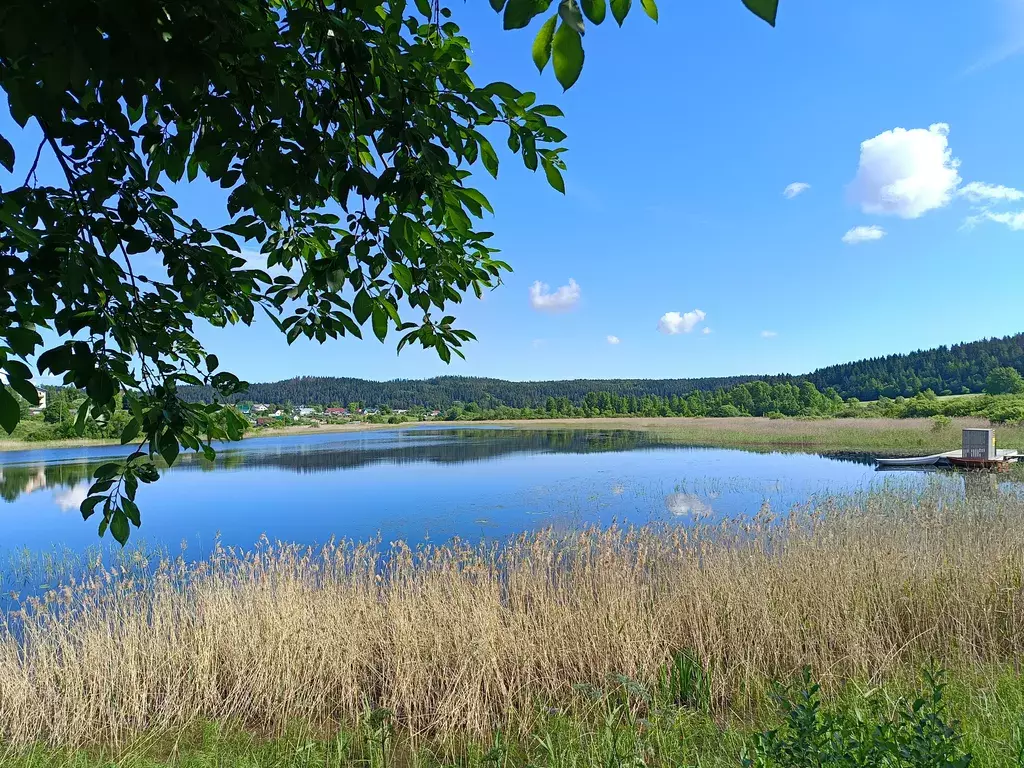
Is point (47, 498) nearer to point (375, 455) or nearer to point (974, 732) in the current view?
point (375, 455)

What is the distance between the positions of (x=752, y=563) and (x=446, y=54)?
5.31 metres

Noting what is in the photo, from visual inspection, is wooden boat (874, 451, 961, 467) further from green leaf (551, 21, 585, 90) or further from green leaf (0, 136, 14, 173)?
Answer: green leaf (0, 136, 14, 173)

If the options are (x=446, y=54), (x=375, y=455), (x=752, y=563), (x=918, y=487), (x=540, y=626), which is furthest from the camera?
(x=375, y=455)

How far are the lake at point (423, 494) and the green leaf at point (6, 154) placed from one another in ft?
16.9

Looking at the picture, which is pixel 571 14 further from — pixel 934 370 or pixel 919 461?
pixel 934 370

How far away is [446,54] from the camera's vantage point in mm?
1632

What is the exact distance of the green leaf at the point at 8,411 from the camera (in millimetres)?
1121

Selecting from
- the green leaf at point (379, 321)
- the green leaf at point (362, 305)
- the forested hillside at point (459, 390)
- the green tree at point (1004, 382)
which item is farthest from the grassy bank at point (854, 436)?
the forested hillside at point (459, 390)

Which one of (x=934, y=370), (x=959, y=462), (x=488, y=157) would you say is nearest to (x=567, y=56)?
(x=488, y=157)

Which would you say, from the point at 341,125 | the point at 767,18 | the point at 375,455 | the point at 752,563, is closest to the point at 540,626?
the point at 752,563

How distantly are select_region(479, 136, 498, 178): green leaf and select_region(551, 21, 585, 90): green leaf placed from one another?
2.30 ft

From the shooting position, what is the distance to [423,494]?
51.7 feet

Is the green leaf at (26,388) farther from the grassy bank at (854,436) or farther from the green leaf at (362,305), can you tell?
the grassy bank at (854,436)

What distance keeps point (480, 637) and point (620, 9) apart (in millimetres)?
4450
